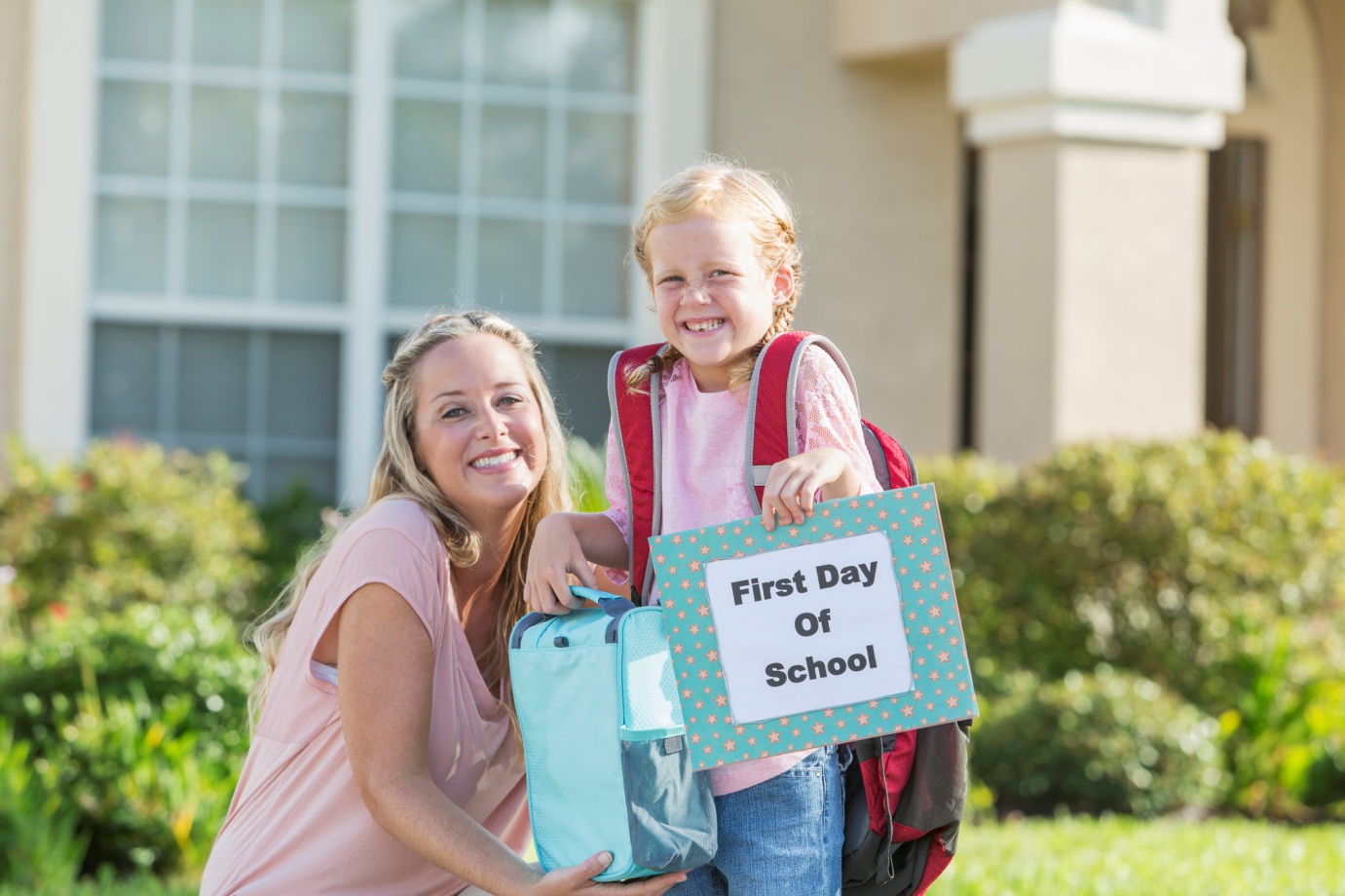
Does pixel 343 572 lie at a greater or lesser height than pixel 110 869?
greater

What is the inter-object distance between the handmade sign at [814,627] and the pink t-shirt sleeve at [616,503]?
0.38 meters

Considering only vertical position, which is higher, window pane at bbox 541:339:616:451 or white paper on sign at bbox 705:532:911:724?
window pane at bbox 541:339:616:451

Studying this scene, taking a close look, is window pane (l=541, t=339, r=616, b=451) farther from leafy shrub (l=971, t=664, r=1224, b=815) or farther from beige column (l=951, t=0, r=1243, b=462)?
leafy shrub (l=971, t=664, r=1224, b=815)

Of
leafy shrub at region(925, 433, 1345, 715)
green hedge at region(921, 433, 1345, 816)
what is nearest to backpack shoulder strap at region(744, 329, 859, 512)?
green hedge at region(921, 433, 1345, 816)

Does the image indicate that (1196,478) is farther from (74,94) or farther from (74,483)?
(74,94)

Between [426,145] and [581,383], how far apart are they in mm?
1487

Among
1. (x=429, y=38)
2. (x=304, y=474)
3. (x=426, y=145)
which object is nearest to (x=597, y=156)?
(x=426, y=145)

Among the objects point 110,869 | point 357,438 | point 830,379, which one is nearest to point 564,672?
point 830,379

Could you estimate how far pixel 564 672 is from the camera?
90.2 inches

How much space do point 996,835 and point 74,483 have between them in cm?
427

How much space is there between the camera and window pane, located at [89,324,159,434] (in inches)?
302

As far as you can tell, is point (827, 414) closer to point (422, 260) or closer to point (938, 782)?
point (938, 782)

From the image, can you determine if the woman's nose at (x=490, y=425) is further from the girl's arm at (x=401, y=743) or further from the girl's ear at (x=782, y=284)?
the girl's ear at (x=782, y=284)

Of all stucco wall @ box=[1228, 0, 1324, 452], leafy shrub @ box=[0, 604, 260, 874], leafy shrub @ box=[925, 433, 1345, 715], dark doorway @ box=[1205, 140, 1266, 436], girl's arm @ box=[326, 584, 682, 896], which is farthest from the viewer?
dark doorway @ box=[1205, 140, 1266, 436]
